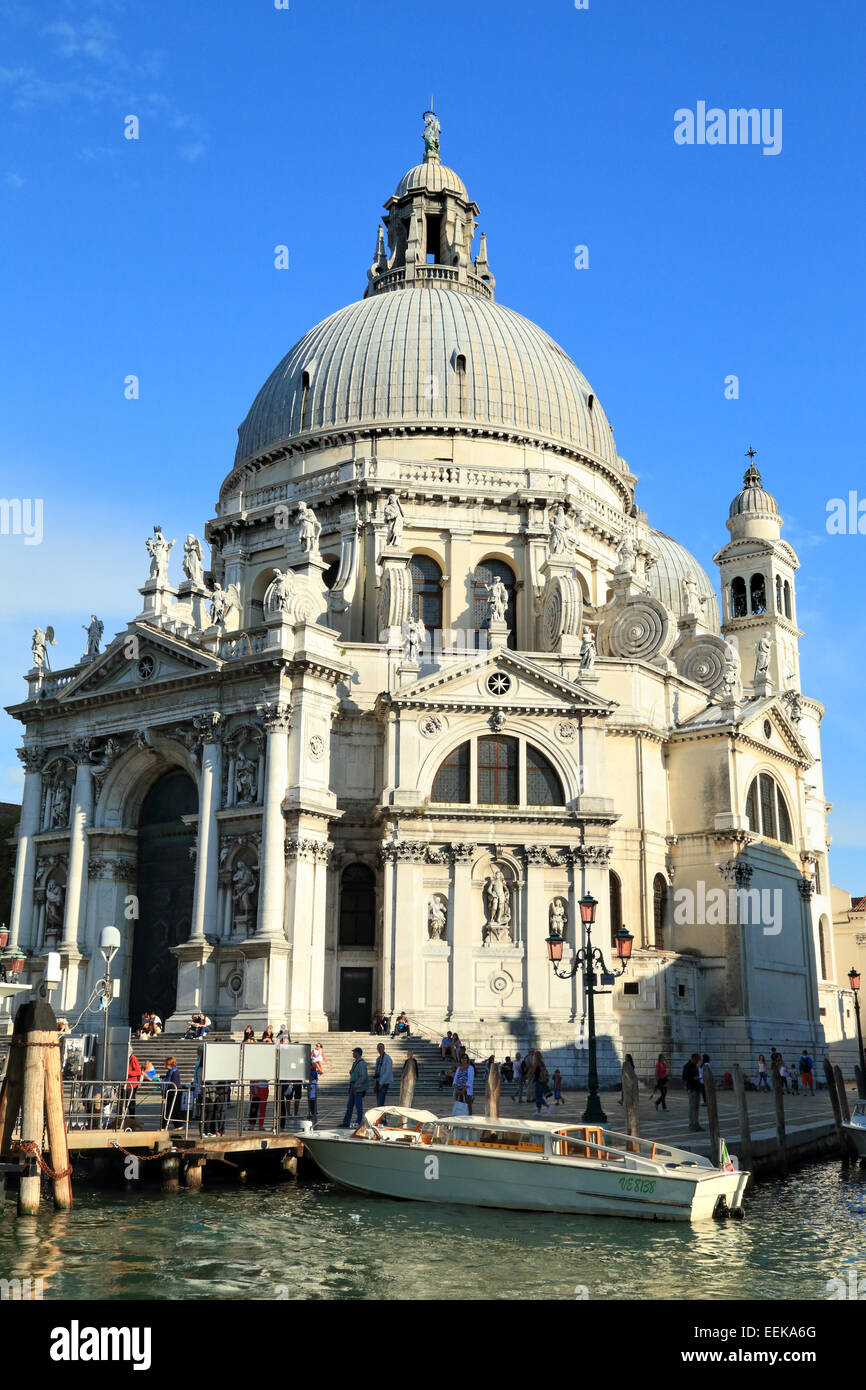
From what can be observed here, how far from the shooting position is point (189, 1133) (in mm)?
21750

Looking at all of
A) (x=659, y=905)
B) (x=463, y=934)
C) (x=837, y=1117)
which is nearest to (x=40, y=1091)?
(x=837, y=1117)

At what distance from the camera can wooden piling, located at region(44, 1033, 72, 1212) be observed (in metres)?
19.0

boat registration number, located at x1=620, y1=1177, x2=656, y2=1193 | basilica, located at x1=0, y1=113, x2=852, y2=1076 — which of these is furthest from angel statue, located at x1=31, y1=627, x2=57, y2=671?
boat registration number, located at x1=620, y1=1177, x2=656, y2=1193

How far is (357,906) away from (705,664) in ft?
51.1

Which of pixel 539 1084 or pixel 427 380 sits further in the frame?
pixel 427 380

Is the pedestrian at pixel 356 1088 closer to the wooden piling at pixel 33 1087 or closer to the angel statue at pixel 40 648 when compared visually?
the wooden piling at pixel 33 1087

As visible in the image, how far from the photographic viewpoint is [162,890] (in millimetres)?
39188

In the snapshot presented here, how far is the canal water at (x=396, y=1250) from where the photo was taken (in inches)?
570

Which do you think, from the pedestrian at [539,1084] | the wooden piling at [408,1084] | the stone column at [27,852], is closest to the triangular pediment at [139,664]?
the stone column at [27,852]

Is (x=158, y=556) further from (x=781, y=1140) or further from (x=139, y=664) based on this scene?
(x=781, y=1140)

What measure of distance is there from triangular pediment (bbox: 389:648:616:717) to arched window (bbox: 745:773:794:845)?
7.04 metres

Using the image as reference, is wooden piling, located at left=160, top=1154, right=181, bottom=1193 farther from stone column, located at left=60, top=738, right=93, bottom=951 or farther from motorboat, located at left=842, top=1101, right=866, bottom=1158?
stone column, located at left=60, top=738, right=93, bottom=951

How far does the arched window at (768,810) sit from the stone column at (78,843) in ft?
63.5

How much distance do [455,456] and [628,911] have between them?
1589 cm
